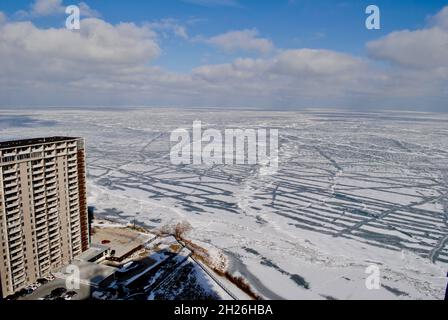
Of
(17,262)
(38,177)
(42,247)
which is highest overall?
(38,177)

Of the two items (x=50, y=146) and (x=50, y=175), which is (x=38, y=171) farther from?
(x=50, y=146)

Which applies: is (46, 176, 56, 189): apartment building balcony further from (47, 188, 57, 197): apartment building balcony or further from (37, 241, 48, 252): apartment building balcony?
(37, 241, 48, 252): apartment building balcony

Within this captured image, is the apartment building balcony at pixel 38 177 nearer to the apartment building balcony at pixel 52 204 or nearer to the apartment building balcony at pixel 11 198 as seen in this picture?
the apartment building balcony at pixel 11 198

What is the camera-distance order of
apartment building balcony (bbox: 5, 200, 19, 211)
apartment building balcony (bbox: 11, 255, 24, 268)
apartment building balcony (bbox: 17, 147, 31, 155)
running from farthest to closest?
1. apartment building balcony (bbox: 11, 255, 24, 268)
2. apartment building balcony (bbox: 17, 147, 31, 155)
3. apartment building balcony (bbox: 5, 200, 19, 211)

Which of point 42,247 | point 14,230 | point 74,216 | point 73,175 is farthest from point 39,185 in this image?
point 42,247

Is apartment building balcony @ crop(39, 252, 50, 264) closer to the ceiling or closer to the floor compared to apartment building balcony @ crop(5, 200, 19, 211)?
closer to the floor

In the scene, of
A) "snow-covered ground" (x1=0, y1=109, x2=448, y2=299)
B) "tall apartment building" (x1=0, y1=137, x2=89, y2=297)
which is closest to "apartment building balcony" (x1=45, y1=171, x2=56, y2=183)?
"tall apartment building" (x1=0, y1=137, x2=89, y2=297)
